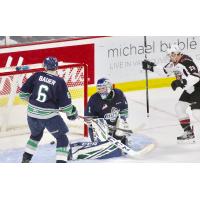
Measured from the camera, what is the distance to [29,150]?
414 cm

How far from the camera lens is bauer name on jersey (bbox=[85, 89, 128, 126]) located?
4.20 metres

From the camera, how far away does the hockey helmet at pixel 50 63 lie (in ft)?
13.5

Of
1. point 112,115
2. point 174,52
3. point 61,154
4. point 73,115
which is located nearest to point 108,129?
point 112,115

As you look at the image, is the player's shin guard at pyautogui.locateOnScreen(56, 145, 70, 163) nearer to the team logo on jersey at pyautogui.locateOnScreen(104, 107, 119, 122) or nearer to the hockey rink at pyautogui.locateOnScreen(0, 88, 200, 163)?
the hockey rink at pyautogui.locateOnScreen(0, 88, 200, 163)

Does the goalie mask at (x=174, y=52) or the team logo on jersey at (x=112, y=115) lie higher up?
the goalie mask at (x=174, y=52)

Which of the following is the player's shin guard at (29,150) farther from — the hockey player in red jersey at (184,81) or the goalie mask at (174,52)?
the goalie mask at (174,52)

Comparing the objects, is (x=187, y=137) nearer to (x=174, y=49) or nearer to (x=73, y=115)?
(x=174, y=49)

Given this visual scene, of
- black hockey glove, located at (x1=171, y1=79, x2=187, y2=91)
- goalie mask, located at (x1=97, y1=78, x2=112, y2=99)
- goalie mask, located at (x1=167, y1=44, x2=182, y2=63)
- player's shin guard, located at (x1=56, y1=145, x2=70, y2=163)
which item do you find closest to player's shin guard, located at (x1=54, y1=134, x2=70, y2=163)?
player's shin guard, located at (x1=56, y1=145, x2=70, y2=163)

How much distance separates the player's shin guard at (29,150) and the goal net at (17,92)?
91 mm

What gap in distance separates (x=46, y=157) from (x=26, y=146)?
0.17 meters

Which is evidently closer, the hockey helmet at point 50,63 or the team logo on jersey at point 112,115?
the hockey helmet at point 50,63

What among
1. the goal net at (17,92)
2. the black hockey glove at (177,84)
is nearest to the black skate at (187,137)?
the black hockey glove at (177,84)

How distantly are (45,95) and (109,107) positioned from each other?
50 centimetres
